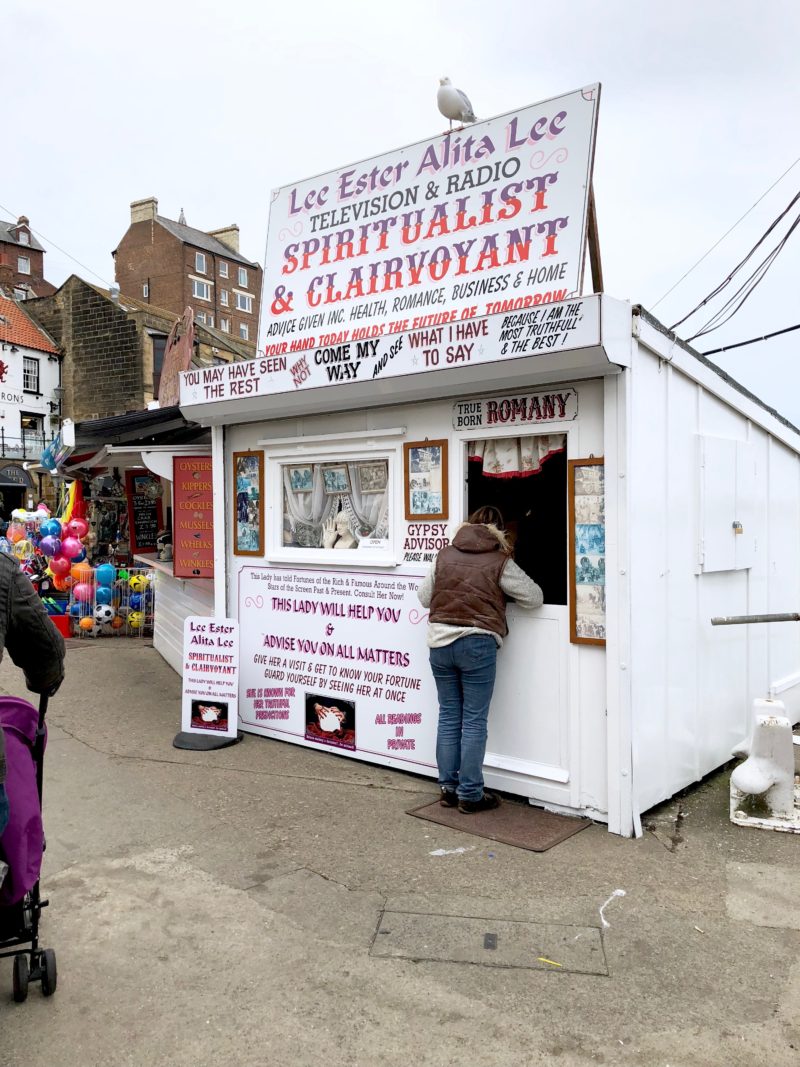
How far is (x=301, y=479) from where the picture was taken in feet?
21.3

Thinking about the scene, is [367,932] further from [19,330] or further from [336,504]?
[19,330]

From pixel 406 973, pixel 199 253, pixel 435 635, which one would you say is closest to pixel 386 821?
pixel 435 635

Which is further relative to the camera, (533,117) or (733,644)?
(733,644)

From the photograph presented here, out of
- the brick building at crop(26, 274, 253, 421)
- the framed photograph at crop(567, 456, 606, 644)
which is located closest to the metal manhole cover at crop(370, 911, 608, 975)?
the framed photograph at crop(567, 456, 606, 644)

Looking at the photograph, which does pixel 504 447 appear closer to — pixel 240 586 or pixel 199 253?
pixel 240 586

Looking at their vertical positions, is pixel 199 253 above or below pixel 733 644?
above

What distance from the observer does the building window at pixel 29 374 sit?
4084 centimetres

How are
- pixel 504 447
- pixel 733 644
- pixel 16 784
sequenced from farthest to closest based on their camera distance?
pixel 733 644 < pixel 504 447 < pixel 16 784

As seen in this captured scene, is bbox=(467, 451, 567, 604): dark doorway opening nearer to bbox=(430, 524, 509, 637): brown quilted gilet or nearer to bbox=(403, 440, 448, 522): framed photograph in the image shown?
bbox=(403, 440, 448, 522): framed photograph

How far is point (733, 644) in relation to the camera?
19.6 feet

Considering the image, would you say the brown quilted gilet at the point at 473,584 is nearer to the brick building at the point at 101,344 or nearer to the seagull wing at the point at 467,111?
the seagull wing at the point at 467,111

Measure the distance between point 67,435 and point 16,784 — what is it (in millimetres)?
5994

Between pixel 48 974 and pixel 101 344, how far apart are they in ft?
131

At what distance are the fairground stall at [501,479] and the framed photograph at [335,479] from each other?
0.02 m
